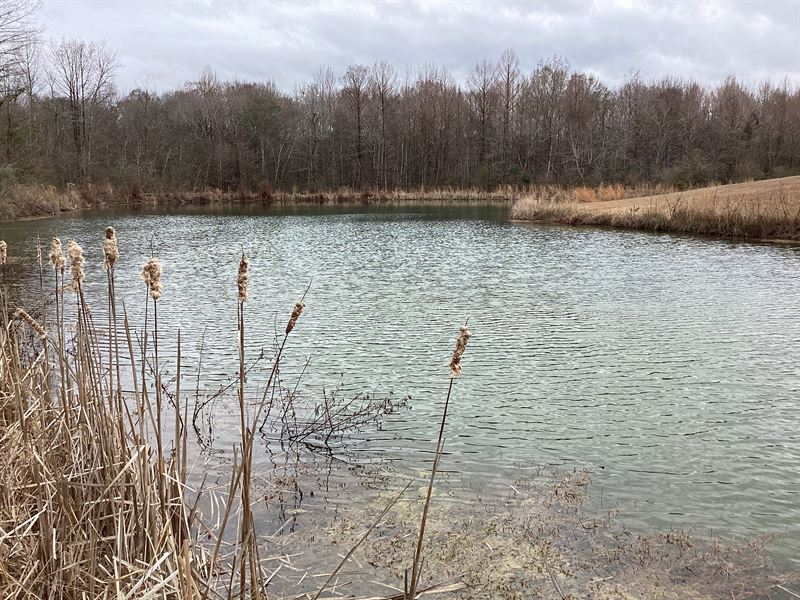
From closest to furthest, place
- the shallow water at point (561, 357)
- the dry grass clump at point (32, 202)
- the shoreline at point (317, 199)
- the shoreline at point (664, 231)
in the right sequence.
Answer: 1. the shallow water at point (561, 357)
2. the shoreline at point (664, 231)
3. the dry grass clump at point (32, 202)
4. the shoreline at point (317, 199)

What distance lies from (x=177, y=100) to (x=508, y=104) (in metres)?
28.5

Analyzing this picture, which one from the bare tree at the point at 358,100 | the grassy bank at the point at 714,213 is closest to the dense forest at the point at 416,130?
the bare tree at the point at 358,100

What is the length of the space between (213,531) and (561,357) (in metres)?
4.59

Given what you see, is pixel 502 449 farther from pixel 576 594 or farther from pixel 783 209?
pixel 783 209

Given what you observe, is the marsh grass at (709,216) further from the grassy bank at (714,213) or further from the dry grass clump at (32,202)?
the dry grass clump at (32,202)

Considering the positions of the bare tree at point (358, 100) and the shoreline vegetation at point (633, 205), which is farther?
the bare tree at point (358, 100)

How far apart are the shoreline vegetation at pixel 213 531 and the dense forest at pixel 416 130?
42.4 m

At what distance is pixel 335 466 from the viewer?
14.0 feet

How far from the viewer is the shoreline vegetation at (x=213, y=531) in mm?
1993

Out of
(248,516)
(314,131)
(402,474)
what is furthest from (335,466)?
(314,131)

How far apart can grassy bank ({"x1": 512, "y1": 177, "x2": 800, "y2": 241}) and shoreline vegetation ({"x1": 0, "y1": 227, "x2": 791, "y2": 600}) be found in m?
16.6

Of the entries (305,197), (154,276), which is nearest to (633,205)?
(154,276)

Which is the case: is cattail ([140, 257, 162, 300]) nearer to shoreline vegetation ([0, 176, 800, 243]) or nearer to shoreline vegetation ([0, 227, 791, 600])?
shoreline vegetation ([0, 227, 791, 600])

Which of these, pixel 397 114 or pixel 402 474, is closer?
pixel 402 474
